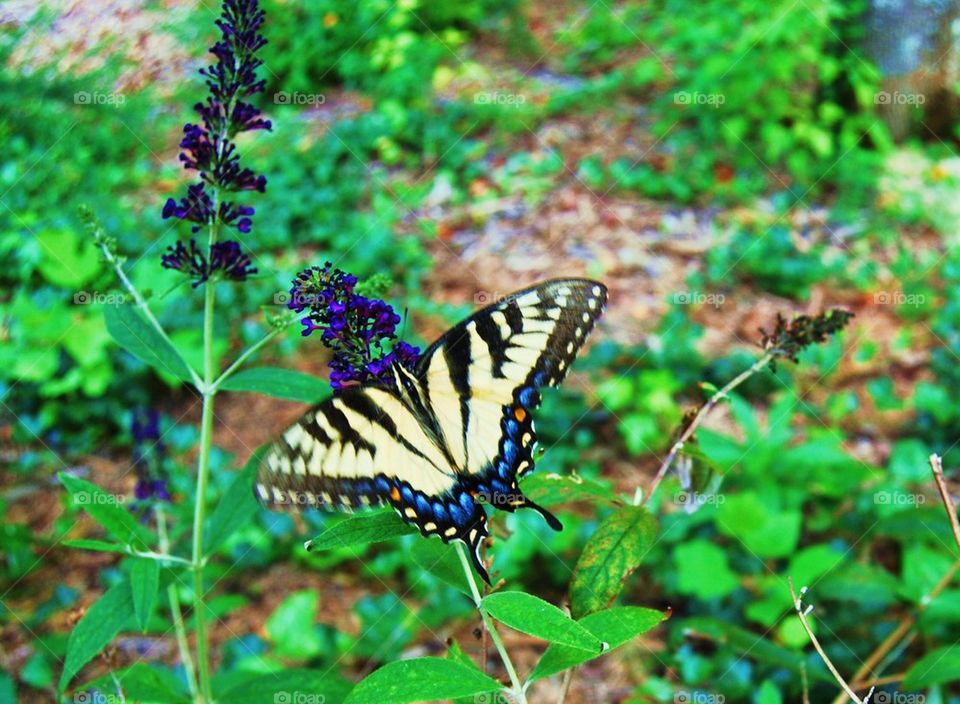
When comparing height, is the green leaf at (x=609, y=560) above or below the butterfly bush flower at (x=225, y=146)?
below

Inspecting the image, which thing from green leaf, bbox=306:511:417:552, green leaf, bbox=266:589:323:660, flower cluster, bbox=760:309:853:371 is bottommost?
green leaf, bbox=266:589:323:660

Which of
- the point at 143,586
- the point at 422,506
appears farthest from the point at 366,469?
the point at 143,586

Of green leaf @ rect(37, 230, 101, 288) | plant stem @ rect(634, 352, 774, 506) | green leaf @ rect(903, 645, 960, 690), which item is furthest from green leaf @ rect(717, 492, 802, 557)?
green leaf @ rect(37, 230, 101, 288)

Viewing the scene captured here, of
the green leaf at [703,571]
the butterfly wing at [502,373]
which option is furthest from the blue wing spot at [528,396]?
the green leaf at [703,571]

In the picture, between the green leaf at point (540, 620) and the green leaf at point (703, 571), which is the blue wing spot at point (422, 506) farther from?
the green leaf at point (703, 571)

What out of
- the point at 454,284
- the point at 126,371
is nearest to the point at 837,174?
the point at 454,284

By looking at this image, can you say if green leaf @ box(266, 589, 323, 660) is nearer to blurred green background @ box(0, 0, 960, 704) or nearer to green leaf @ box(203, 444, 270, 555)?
blurred green background @ box(0, 0, 960, 704)
